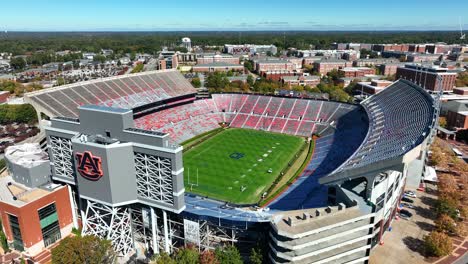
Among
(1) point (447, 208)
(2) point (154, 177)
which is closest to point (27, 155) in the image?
(2) point (154, 177)

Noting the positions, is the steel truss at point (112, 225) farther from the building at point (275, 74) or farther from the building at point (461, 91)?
the building at point (461, 91)

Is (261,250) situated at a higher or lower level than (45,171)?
lower

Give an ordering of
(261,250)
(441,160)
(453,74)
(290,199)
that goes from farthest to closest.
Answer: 1. (453,74)
2. (441,160)
3. (290,199)
4. (261,250)

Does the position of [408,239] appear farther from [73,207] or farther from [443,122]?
[443,122]

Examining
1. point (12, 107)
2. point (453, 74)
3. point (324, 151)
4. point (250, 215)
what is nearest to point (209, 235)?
point (250, 215)

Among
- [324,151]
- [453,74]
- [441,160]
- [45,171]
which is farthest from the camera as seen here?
[453,74]

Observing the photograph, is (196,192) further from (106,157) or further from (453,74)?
(453,74)
